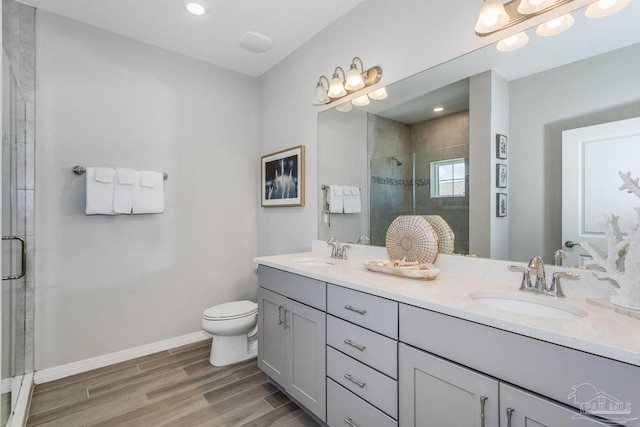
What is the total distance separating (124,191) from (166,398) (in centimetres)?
145

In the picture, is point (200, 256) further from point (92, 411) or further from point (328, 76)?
point (328, 76)

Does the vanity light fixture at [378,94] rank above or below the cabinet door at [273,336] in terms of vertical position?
above

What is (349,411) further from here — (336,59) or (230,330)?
(336,59)

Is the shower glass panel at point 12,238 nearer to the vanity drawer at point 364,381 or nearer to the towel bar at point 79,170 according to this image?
the towel bar at point 79,170

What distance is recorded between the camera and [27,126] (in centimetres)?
198

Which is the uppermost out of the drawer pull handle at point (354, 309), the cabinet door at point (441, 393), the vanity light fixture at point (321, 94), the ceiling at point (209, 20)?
the ceiling at point (209, 20)

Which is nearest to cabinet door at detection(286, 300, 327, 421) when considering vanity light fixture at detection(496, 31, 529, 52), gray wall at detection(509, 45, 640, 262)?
gray wall at detection(509, 45, 640, 262)

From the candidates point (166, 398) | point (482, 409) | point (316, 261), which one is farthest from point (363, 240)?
point (166, 398)

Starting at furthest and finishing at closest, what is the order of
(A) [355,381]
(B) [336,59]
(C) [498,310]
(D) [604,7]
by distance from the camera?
(B) [336,59], (A) [355,381], (D) [604,7], (C) [498,310]

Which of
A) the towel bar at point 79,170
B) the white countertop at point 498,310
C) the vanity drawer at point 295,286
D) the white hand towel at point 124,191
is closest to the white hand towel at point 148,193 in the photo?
the white hand towel at point 124,191

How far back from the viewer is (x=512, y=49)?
135 centimetres

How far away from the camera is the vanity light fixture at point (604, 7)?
1.08 meters

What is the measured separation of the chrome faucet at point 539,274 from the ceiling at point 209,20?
1910 millimetres

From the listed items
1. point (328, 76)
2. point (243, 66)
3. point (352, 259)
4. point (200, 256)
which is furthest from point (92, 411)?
point (243, 66)
